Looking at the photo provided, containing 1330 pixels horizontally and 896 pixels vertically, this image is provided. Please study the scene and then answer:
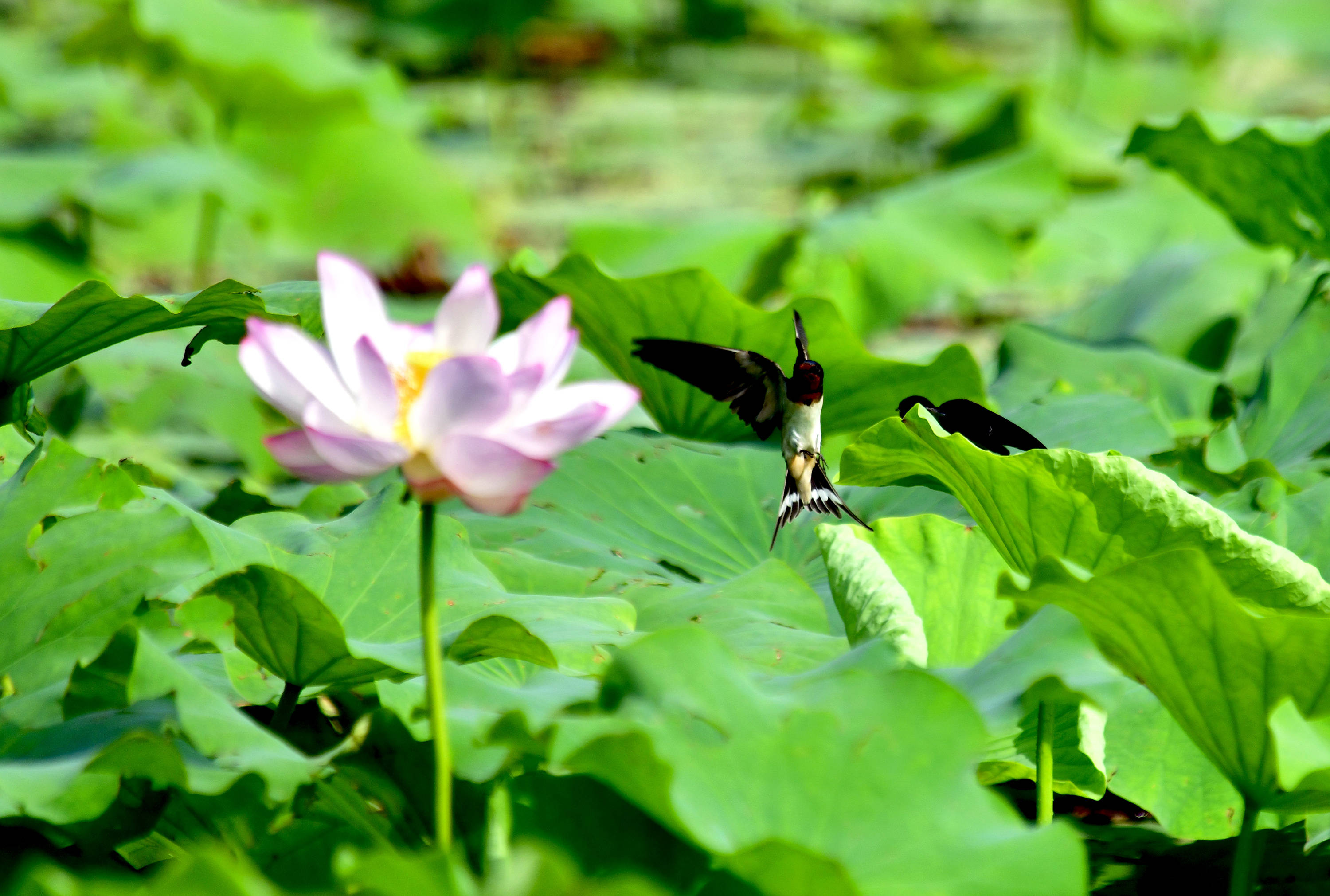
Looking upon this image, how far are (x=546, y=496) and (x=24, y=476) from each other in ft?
1.44

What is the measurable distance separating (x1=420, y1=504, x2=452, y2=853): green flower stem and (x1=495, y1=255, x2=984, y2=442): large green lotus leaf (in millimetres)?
684

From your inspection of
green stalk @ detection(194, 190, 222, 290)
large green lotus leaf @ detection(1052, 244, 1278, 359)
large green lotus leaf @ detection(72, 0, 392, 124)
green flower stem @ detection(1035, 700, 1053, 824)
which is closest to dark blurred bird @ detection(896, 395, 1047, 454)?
green flower stem @ detection(1035, 700, 1053, 824)

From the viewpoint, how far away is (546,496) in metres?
1.10

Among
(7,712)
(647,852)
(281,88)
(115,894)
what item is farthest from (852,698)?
(281,88)

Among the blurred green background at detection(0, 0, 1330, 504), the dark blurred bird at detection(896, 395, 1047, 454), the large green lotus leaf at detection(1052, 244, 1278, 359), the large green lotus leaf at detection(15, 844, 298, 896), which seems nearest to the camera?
the large green lotus leaf at detection(15, 844, 298, 896)

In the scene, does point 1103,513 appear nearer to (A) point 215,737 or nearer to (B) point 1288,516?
(B) point 1288,516

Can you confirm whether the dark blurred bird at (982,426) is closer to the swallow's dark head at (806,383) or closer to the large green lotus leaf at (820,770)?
the swallow's dark head at (806,383)

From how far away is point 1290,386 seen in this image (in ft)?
4.19

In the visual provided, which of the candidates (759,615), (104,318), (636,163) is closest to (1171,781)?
(759,615)

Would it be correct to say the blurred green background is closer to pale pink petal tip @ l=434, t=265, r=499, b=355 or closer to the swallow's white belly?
the swallow's white belly

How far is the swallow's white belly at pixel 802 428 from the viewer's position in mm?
886

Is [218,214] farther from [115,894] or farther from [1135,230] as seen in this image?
[115,894]

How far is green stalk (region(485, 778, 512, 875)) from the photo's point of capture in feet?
1.86

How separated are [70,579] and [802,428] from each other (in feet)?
1.52
